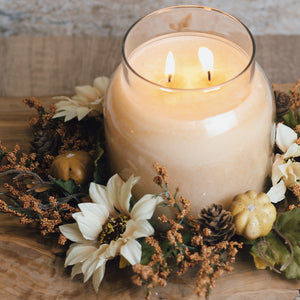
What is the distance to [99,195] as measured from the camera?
0.58 m

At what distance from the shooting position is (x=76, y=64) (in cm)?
104

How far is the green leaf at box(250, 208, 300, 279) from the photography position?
56 cm

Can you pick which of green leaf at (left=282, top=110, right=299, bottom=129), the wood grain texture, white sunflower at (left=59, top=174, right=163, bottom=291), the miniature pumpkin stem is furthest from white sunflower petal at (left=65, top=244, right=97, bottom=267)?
the wood grain texture

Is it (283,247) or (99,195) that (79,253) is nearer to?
(99,195)

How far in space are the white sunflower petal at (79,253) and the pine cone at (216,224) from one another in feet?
0.45

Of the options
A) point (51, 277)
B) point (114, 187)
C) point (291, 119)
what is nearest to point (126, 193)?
point (114, 187)

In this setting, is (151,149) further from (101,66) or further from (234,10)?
(234,10)

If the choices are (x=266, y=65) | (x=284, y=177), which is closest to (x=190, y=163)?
(x=284, y=177)

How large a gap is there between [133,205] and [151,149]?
0.28 feet

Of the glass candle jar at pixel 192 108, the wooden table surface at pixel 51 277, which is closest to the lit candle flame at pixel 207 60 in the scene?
the glass candle jar at pixel 192 108

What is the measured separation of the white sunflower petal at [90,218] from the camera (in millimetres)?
563

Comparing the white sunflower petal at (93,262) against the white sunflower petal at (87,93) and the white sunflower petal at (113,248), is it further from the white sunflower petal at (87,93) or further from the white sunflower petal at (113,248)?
the white sunflower petal at (87,93)

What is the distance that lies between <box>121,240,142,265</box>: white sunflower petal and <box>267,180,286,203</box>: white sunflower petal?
190 millimetres

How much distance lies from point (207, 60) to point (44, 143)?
272 millimetres
